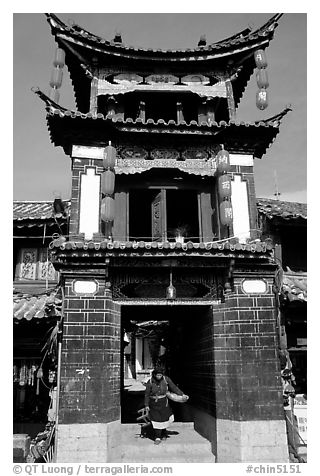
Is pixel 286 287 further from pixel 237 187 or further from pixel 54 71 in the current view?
pixel 54 71

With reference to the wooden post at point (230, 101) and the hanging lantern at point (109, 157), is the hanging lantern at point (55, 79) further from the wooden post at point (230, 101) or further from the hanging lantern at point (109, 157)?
the wooden post at point (230, 101)

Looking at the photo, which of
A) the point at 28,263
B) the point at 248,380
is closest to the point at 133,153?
the point at 28,263

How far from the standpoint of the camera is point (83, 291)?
10.5 m

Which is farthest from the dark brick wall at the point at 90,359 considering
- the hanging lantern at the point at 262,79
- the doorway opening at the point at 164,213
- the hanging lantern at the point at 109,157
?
the hanging lantern at the point at 262,79

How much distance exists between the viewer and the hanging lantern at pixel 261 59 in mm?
12648

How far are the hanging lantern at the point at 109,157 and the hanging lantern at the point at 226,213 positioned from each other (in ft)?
11.0

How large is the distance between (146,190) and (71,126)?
293cm

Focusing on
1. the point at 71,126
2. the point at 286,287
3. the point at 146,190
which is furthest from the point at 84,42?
the point at 286,287

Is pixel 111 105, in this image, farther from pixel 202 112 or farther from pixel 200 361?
pixel 200 361

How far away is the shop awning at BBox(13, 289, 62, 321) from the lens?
35.4ft

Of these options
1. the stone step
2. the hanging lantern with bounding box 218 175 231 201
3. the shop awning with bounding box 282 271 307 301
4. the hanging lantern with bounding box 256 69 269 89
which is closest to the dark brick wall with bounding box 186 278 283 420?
the stone step

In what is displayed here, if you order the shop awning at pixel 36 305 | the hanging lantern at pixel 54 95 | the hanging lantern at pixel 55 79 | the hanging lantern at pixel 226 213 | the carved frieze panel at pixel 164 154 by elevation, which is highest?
the hanging lantern at pixel 55 79

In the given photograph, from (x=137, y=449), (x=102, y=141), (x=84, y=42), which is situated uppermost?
(x=84, y=42)

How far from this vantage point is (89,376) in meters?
9.90
